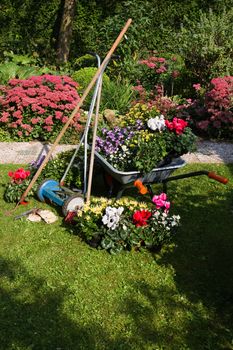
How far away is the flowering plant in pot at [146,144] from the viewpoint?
491 centimetres

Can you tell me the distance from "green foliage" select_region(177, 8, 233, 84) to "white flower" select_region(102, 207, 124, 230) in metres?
5.27

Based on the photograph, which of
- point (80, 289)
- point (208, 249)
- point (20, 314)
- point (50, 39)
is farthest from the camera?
point (50, 39)

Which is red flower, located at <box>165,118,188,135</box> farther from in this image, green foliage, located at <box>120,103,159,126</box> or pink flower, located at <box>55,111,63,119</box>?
pink flower, located at <box>55,111,63,119</box>

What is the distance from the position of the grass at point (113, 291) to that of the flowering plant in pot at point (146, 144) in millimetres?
834

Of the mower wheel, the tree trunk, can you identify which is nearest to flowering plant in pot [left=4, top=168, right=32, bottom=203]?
the mower wheel

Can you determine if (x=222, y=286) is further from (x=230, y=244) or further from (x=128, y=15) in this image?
(x=128, y=15)

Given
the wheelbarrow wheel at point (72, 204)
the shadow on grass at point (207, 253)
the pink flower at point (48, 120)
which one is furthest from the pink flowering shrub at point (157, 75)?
the wheelbarrow wheel at point (72, 204)

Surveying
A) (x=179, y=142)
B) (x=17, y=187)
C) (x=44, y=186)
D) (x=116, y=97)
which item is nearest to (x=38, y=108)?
(x=116, y=97)

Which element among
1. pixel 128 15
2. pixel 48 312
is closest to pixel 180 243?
pixel 48 312

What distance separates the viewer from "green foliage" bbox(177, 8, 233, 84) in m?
8.90

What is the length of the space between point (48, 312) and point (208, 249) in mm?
1811

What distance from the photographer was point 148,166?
4.85m

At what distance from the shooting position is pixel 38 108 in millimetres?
7562

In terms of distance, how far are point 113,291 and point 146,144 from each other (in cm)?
167
